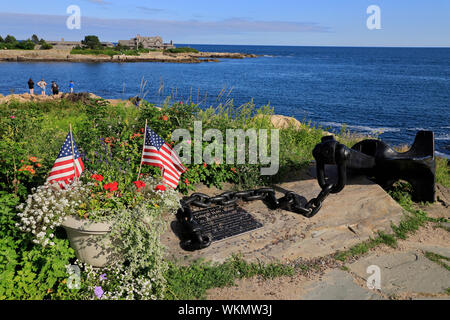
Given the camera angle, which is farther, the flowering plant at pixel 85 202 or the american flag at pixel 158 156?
the american flag at pixel 158 156

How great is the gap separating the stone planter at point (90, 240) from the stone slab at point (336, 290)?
7.84 ft

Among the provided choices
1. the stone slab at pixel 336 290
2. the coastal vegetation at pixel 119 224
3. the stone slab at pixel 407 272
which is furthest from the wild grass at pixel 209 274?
the stone slab at pixel 407 272

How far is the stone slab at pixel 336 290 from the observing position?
13.5 ft

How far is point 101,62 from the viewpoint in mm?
84312

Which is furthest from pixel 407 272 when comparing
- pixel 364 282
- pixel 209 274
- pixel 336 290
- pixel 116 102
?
pixel 116 102

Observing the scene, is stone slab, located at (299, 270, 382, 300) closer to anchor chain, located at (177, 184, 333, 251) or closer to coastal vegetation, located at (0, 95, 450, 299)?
coastal vegetation, located at (0, 95, 450, 299)

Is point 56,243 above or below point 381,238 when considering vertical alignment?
above

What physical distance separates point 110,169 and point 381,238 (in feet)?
14.2

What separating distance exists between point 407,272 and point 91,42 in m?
111

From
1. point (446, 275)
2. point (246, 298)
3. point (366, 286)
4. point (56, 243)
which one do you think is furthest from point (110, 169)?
point (446, 275)

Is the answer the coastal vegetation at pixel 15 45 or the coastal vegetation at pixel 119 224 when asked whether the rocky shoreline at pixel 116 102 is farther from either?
the coastal vegetation at pixel 15 45

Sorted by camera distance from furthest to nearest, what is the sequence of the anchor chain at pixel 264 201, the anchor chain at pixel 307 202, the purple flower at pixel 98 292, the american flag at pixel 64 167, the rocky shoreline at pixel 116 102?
the rocky shoreline at pixel 116 102 → the anchor chain at pixel 307 202 → the anchor chain at pixel 264 201 → the american flag at pixel 64 167 → the purple flower at pixel 98 292

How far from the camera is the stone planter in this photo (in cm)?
411
